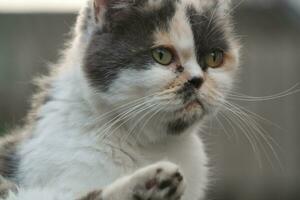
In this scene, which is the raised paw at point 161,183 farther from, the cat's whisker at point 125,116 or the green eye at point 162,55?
the green eye at point 162,55

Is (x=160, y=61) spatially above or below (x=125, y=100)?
above

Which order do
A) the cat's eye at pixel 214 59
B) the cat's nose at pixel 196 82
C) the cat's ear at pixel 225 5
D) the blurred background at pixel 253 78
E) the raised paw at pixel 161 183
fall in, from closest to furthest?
Answer: the raised paw at pixel 161 183, the cat's nose at pixel 196 82, the cat's eye at pixel 214 59, the cat's ear at pixel 225 5, the blurred background at pixel 253 78

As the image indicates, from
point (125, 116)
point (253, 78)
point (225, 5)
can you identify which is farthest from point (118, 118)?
point (253, 78)

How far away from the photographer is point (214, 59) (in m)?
2.15

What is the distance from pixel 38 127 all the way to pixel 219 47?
23.7 inches

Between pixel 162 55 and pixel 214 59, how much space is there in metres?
0.19

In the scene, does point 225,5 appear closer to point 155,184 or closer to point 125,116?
point 125,116

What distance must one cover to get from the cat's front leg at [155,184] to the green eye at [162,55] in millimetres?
337

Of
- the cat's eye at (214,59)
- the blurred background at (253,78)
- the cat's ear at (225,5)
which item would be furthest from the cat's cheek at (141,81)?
the blurred background at (253,78)

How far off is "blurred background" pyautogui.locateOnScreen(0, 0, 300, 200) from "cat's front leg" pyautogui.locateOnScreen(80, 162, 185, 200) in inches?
121

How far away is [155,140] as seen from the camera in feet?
7.11

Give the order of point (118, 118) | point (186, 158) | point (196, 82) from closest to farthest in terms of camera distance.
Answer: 1. point (196, 82)
2. point (118, 118)
3. point (186, 158)

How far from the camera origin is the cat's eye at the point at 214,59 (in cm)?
211

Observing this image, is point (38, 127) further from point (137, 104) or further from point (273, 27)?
point (273, 27)
